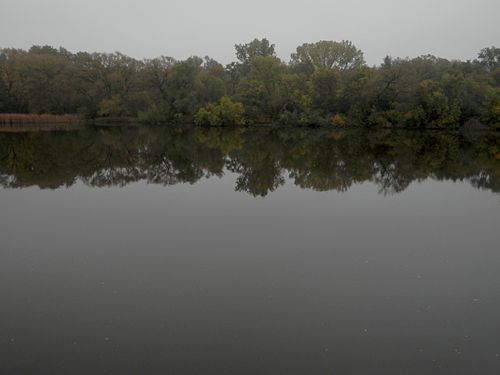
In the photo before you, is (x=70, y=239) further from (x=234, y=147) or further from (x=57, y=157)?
(x=234, y=147)

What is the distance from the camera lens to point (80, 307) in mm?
7055

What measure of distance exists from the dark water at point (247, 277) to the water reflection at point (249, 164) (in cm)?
58

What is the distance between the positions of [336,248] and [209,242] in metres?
3.16

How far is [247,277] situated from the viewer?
27.6ft

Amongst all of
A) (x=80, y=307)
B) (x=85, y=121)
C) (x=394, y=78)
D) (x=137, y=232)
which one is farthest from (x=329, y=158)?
(x=85, y=121)

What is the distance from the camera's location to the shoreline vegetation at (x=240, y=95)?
57.7 meters

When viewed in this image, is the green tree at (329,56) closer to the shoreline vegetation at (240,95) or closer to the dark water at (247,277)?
the shoreline vegetation at (240,95)

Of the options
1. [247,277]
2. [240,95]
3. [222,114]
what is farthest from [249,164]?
[240,95]

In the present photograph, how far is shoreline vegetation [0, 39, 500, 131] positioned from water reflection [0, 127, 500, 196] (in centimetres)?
2544

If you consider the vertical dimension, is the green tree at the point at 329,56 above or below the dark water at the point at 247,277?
above

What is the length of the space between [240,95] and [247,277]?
2302 inches

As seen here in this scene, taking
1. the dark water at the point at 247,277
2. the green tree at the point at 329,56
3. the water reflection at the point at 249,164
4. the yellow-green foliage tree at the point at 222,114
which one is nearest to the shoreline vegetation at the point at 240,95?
the yellow-green foliage tree at the point at 222,114

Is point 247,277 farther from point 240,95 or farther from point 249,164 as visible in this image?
point 240,95

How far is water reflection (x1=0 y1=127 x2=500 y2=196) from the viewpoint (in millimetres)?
18953
